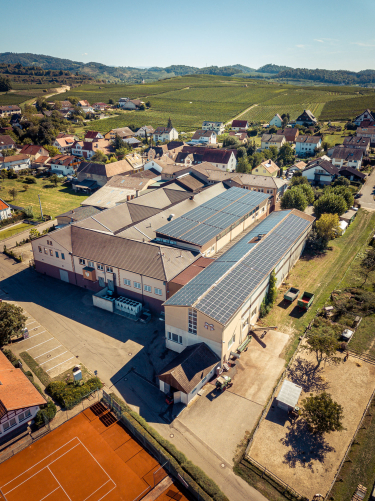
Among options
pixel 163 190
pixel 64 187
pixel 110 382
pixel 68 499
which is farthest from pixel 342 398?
pixel 64 187

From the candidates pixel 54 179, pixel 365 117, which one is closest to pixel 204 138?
pixel 54 179

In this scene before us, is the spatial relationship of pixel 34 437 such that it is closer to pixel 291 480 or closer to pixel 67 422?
pixel 67 422

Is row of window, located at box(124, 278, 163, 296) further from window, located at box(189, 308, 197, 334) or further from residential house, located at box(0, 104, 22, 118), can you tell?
residential house, located at box(0, 104, 22, 118)

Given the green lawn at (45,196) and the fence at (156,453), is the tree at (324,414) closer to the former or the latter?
the fence at (156,453)

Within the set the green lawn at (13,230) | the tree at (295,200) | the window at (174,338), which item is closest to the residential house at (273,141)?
the tree at (295,200)

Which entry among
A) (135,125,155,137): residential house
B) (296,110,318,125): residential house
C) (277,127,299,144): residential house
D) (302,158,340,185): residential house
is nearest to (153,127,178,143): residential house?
(135,125,155,137): residential house

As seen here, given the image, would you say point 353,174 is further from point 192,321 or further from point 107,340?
point 107,340

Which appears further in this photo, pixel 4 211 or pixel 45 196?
pixel 45 196
